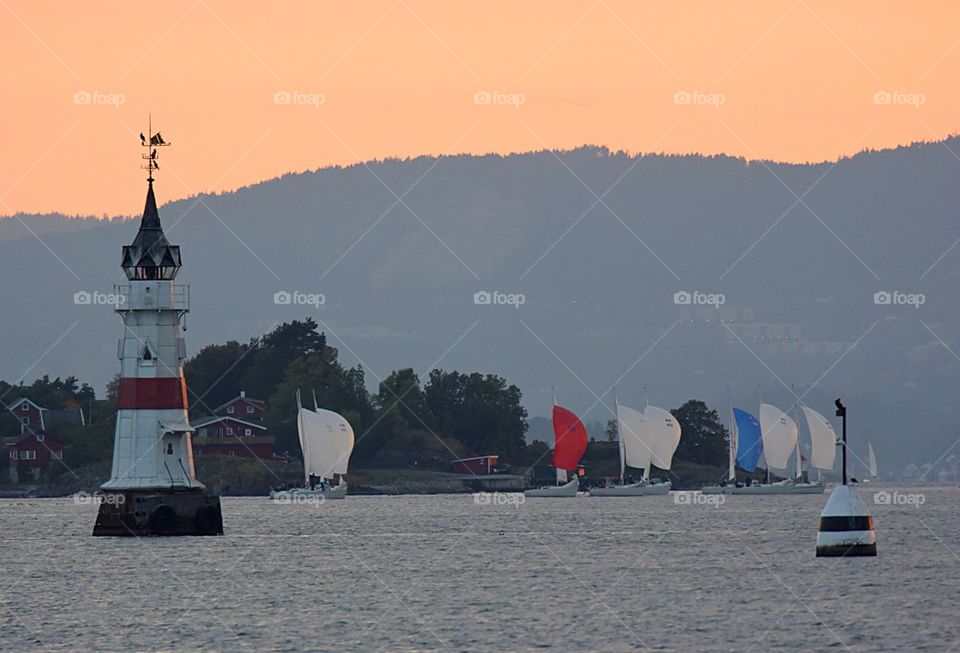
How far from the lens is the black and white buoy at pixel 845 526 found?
258ft

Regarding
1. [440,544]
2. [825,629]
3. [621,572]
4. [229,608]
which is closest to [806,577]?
[621,572]

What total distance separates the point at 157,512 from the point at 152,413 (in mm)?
4387

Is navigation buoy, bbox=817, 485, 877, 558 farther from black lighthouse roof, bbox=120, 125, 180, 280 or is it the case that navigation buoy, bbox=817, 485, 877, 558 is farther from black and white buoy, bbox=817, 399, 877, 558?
black lighthouse roof, bbox=120, 125, 180, 280

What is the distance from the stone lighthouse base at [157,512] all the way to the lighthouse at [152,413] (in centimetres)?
4

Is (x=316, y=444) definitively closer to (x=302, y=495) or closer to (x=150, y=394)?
(x=302, y=495)

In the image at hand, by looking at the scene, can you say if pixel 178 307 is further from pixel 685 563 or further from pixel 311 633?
pixel 311 633

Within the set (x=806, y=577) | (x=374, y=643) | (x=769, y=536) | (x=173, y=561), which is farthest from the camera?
(x=769, y=536)

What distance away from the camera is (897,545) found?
9856cm

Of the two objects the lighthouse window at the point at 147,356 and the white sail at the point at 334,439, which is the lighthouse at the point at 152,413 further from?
the white sail at the point at 334,439

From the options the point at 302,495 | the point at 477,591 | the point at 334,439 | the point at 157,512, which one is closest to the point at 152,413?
the point at 157,512

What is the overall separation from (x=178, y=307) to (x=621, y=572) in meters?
22.4

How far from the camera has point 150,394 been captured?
8769 cm

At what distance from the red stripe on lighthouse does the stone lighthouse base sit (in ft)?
12.0

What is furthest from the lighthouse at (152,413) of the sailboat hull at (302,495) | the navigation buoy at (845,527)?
the sailboat hull at (302,495)
